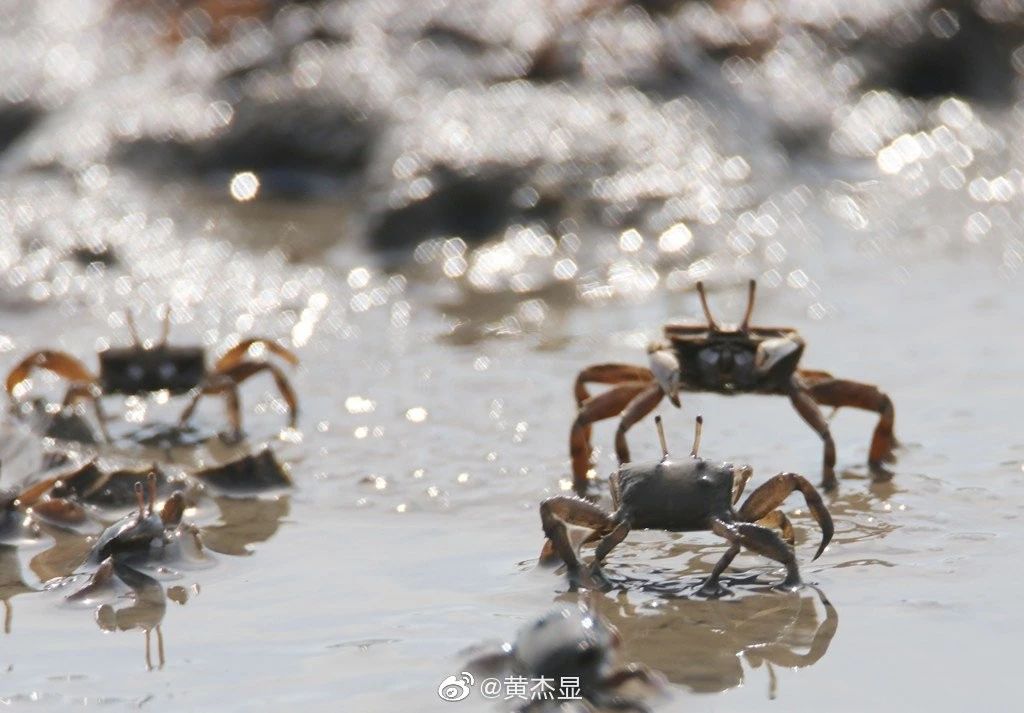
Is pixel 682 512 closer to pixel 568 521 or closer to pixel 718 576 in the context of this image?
pixel 718 576

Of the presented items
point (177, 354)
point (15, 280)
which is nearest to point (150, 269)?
point (15, 280)

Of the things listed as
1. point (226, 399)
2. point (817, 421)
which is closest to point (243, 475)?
point (226, 399)

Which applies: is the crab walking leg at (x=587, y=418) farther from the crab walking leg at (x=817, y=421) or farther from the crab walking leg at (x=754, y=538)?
the crab walking leg at (x=754, y=538)

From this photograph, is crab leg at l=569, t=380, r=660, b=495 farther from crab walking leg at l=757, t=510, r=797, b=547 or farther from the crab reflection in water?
the crab reflection in water

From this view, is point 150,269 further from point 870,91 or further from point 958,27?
point 958,27

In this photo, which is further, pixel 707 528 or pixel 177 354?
pixel 177 354
